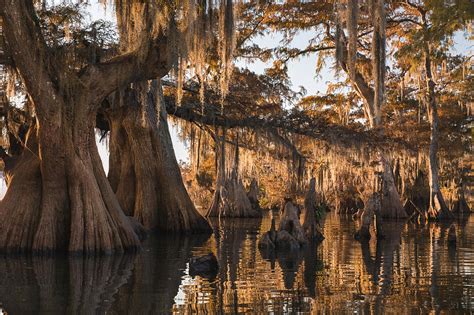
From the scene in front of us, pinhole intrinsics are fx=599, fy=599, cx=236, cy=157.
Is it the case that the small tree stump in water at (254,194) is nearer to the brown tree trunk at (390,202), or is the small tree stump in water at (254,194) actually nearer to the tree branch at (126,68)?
the brown tree trunk at (390,202)

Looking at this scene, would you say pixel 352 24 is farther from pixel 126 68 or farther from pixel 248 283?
pixel 248 283

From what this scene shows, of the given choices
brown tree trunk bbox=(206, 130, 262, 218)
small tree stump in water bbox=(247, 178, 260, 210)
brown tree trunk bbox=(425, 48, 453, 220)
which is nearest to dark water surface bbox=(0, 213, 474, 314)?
brown tree trunk bbox=(425, 48, 453, 220)

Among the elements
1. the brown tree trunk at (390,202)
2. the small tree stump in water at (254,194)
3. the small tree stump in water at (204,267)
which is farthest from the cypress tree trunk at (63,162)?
the small tree stump in water at (254,194)

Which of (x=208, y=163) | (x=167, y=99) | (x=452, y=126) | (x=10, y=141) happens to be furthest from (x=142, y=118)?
(x=208, y=163)

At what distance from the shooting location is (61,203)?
12.9 metres

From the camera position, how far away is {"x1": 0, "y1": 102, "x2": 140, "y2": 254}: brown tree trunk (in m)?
12.6

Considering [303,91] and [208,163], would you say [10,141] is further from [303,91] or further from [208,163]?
[208,163]

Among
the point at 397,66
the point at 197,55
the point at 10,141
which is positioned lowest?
the point at 10,141

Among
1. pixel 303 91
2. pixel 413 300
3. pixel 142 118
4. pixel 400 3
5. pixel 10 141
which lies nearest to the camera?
pixel 413 300

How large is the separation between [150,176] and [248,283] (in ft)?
35.2

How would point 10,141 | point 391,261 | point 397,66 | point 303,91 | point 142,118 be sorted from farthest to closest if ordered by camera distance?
1. point 397,66
2. point 303,91
3. point 142,118
4. point 10,141
5. point 391,261

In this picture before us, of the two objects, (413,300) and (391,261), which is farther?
→ (391,261)

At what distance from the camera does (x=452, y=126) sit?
1305 inches

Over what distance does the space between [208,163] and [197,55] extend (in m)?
31.4
